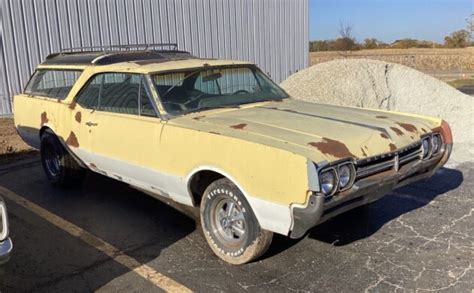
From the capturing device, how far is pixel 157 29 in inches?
533

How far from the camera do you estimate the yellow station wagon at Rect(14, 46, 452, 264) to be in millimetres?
3344

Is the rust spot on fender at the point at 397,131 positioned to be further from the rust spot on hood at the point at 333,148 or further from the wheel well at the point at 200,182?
the wheel well at the point at 200,182

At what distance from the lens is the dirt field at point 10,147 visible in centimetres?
830

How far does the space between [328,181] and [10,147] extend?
7291 mm

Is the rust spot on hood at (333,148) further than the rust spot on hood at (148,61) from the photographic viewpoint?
No

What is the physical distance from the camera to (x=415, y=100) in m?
9.95

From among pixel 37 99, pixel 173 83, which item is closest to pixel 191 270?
pixel 173 83

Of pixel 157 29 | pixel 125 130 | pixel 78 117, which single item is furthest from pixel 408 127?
pixel 157 29

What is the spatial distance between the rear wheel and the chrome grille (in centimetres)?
371

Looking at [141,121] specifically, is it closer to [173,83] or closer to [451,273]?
[173,83]

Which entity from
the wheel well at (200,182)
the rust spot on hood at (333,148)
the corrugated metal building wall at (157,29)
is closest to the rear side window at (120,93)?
the wheel well at (200,182)

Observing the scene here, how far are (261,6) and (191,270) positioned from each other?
13344 mm

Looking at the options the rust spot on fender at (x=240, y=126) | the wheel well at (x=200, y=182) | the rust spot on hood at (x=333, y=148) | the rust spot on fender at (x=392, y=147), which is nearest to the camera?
the rust spot on hood at (x=333, y=148)

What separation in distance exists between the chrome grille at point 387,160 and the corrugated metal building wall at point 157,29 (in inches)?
398
